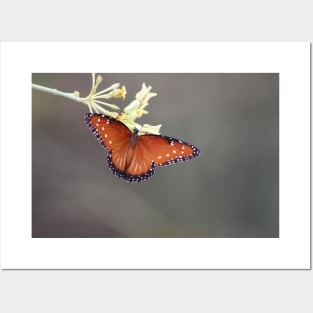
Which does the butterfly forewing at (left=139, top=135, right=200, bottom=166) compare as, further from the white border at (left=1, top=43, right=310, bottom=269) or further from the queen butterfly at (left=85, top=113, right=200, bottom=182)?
the white border at (left=1, top=43, right=310, bottom=269)

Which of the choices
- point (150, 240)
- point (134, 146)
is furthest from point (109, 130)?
point (150, 240)

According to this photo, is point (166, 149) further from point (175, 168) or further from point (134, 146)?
point (175, 168)

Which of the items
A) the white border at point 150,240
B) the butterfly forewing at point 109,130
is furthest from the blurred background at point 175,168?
the butterfly forewing at point 109,130

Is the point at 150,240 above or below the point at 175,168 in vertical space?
below

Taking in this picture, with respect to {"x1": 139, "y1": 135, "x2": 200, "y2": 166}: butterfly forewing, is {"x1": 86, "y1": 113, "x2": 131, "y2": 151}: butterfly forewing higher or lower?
higher

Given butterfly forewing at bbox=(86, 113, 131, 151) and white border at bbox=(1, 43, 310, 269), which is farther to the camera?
white border at bbox=(1, 43, 310, 269)

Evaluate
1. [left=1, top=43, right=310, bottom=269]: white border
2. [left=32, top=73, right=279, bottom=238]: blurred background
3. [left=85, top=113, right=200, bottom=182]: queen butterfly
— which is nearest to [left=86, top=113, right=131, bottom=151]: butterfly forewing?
[left=85, top=113, right=200, bottom=182]: queen butterfly

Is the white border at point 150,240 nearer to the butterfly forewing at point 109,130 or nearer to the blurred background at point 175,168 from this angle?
the blurred background at point 175,168
